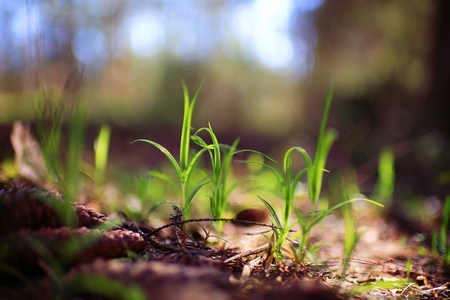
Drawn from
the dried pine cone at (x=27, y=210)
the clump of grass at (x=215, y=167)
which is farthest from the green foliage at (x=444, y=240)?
the dried pine cone at (x=27, y=210)

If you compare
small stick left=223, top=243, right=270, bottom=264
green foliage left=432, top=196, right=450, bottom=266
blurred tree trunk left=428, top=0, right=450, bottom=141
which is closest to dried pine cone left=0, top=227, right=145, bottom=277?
small stick left=223, top=243, right=270, bottom=264

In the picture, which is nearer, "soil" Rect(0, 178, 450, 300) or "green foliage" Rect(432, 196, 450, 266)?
"soil" Rect(0, 178, 450, 300)

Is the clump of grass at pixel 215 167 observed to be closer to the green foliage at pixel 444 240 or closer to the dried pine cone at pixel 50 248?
the dried pine cone at pixel 50 248

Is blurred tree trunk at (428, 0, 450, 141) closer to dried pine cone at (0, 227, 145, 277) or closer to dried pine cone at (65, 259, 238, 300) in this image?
dried pine cone at (65, 259, 238, 300)

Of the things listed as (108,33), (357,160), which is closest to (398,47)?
(357,160)

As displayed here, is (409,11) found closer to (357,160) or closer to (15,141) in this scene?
(357,160)

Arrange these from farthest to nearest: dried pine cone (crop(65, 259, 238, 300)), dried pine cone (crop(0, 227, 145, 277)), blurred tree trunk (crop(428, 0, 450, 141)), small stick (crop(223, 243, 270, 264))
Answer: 1. blurred tree trunk (crop(428, 0, 450, 141))
2. small stick (crop(223, 243, 270, 264))
3. dried pine cone (crop(0, 227, 145, 277))
4. dried pine cone (crop(65, 259, 238, 300))
